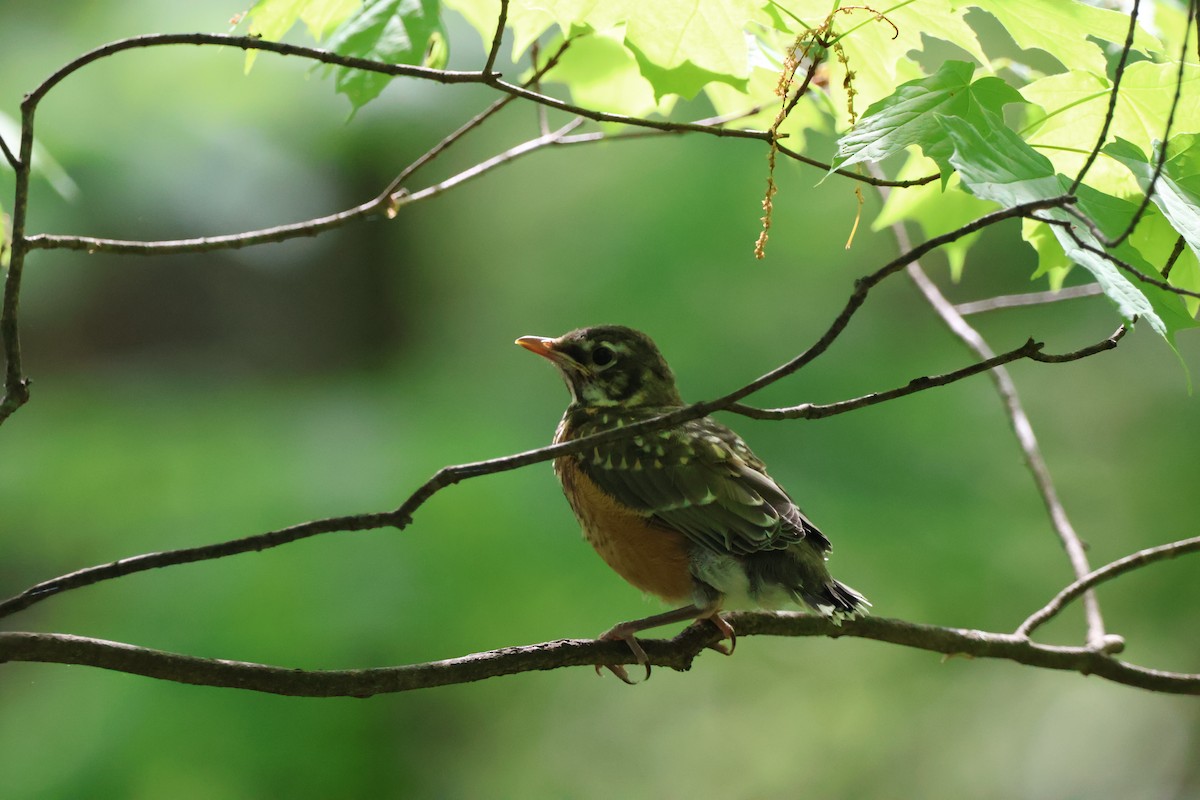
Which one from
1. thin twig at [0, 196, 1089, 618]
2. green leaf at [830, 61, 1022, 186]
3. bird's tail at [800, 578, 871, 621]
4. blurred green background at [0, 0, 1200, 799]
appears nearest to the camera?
thin twig at [0, 196, 1089, 618]

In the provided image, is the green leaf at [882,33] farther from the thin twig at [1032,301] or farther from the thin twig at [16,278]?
the thin twig at [16,278]

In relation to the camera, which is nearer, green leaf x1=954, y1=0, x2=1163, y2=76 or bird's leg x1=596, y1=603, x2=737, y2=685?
green leaf x1=954, y1=0, x2=1163, y2=76

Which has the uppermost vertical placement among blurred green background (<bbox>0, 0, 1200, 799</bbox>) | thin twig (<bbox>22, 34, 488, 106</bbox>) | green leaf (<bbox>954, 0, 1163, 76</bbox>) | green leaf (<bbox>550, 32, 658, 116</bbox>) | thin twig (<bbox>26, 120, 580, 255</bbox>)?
green leaf (<bbox>550, 32, 658, 116</bbox>)

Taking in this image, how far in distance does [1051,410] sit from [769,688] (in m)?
2.13

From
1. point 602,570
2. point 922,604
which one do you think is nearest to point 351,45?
point 602,570

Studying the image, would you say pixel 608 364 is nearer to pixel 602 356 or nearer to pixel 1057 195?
pixel 602 356

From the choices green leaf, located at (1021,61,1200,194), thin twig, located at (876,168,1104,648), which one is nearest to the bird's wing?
thin twig, located at (876,168,1104,648)

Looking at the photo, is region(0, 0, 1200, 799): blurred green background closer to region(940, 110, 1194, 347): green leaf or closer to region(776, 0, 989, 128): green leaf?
region(776, 0, 989, 128): green leaf

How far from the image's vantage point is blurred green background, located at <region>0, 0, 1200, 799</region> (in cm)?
400

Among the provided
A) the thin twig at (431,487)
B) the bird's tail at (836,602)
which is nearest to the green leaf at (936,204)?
the bird's tail at (836,602)

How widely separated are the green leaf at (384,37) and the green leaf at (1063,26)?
793mm

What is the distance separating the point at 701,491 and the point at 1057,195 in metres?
1.11

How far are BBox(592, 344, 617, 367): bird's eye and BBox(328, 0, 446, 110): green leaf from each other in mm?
1146

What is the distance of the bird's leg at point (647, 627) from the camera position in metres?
1.82
